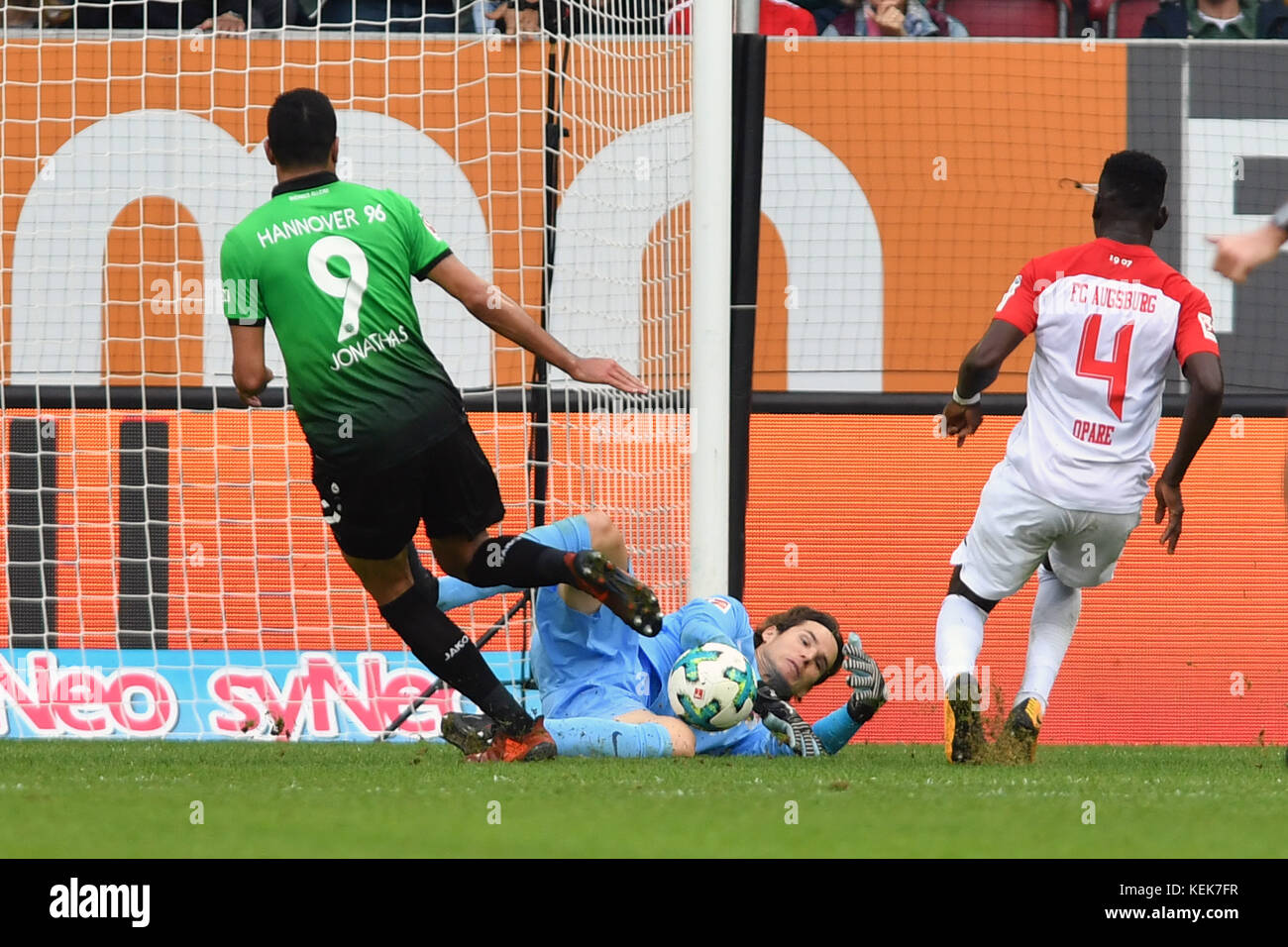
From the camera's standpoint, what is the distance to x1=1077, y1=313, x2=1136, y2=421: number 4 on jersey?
17.1ft

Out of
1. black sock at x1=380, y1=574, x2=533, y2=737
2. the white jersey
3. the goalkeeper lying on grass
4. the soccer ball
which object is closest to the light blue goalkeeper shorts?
the goalkeeper lying on grass

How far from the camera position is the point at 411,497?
486 centimetres

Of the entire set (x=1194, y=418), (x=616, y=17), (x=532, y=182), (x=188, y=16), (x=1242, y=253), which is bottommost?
(x=1194, y=418)

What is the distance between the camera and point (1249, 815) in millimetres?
3852

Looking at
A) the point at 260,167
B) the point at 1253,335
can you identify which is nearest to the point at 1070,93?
the point at 1253,335

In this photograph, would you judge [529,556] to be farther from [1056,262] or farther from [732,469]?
[732,469]

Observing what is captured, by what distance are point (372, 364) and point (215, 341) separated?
3353 millimetres

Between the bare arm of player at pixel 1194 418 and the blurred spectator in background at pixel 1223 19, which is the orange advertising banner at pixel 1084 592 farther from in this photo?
the bare arm of player at pixel 1194 418

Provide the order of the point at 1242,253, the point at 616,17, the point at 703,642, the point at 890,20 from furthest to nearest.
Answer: the point at 890,20 → the point at 616,17 → the point at 703,642 → the point at 1242,253

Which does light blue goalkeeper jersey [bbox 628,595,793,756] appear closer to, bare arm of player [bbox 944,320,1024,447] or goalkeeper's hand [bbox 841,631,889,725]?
goalkeeper's hand [bbox 841,631,889,725]

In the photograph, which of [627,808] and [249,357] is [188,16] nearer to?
[249,357]

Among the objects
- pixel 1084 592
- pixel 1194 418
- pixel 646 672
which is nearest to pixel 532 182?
pixel 646 672

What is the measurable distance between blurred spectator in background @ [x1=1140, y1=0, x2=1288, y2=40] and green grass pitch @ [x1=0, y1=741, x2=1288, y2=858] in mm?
5113

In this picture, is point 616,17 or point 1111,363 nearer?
point 1111,363
